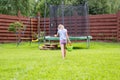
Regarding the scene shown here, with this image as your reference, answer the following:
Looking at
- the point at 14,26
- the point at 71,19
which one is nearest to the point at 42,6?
the point at 14,26

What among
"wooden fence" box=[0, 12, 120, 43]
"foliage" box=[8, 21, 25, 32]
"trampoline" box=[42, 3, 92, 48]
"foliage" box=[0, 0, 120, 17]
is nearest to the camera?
"trampoline" box=[42, 3, 92, 48]

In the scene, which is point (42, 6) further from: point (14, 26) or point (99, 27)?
point (14, 26)

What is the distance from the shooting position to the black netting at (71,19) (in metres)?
19.9

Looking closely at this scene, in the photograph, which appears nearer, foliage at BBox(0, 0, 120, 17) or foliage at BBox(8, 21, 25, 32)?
foliage at BBox(8, 21, 25, 32)

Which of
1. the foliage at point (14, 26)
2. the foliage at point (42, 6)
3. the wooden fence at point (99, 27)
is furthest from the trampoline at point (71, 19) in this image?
the foliage at point (42, 6)

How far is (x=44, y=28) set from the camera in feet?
78.5

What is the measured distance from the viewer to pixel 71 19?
20.5 meters

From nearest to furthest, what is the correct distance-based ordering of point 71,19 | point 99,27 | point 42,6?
point 71,19 < point 99,27 < point 42,6

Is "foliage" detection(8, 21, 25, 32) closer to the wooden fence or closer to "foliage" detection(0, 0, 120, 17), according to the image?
the wooden fence

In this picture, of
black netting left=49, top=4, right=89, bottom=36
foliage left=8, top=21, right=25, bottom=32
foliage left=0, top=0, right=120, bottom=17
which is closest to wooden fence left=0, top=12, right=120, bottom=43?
foliage left=8, top=21, right=25, bottom=32

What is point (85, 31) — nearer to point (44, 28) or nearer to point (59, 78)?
point (44, 28)

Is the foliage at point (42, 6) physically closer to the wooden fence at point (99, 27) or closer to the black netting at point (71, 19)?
the wooden fence at point (99, 27)

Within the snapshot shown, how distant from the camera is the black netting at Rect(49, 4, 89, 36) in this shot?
1986 cm

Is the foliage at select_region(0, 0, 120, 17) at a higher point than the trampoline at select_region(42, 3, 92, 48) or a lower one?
higher
